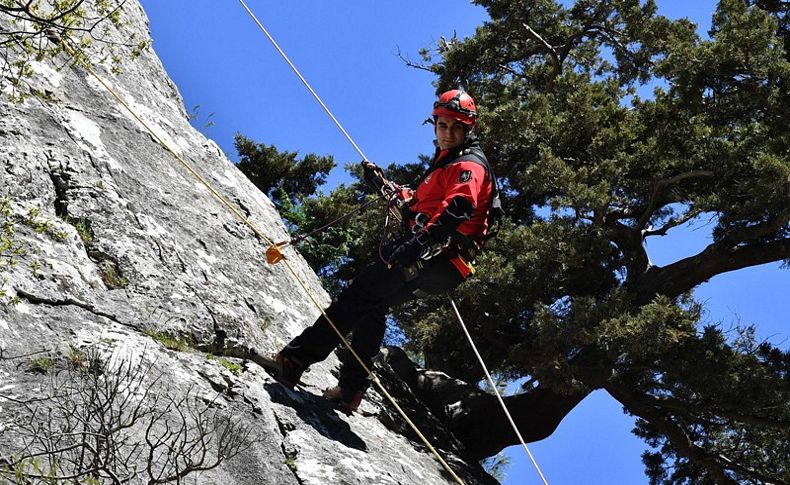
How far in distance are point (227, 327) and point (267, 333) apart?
0.56m

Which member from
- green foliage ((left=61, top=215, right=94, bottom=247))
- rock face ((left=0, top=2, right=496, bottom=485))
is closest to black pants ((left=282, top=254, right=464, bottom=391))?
rock face ((left=0, top=2, right=496, bottom=485))

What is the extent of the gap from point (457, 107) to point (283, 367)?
222cm

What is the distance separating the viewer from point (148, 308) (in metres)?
5.90

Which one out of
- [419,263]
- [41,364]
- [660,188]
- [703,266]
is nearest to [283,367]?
[419,263]

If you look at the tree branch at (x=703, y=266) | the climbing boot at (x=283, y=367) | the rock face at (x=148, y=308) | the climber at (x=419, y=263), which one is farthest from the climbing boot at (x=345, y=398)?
the tree branch at (x=703, y=266)

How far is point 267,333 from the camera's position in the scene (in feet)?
22.2

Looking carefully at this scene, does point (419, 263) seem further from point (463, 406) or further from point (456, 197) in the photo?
point (463, 406)

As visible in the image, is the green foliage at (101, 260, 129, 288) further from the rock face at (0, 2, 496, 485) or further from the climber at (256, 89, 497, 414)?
the climber at (256, 89, 497, 414)

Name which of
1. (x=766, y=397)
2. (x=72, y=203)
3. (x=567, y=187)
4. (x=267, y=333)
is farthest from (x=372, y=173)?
(x=766, y=397)

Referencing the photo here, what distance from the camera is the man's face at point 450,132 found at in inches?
255

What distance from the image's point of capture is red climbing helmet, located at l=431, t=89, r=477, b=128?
6.42 m

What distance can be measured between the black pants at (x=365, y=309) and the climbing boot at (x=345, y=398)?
1.6 inches

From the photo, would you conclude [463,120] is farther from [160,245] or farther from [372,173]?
[160,245]

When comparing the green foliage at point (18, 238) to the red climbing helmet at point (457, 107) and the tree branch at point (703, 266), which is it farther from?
the tree branch at point (703, 266)
